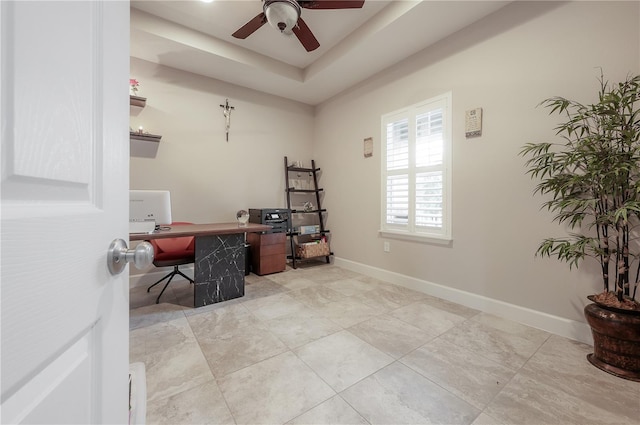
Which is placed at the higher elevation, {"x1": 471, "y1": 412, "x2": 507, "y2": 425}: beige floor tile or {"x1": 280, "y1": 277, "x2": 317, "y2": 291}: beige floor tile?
{"x1": 280, "y1": 277, "x2": 317, "y2": 291}: beige floor tile

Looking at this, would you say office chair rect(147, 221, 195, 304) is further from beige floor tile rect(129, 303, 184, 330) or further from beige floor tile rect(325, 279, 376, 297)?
beige floor tile rect(325, 279, 376, 297)

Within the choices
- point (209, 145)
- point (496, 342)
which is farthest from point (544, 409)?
point (209, 145)

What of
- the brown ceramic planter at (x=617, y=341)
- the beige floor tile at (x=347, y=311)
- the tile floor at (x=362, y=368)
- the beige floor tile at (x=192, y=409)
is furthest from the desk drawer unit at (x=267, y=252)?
the brown ceramic planter at (x=617, y=341)

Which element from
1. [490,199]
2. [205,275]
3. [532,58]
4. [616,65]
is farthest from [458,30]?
[205,275]

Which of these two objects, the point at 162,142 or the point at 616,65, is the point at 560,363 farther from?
the point at 162,142

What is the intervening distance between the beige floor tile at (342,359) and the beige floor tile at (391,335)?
0.24 feet

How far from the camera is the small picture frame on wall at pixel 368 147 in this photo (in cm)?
357

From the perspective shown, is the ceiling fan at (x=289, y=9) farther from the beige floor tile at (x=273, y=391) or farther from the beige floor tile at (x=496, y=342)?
the beige floor tile at (x=496, y=342)

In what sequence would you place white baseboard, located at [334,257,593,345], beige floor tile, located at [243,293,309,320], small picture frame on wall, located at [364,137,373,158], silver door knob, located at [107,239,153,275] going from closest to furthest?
silver door knob, located at [107,239,153,275] → white baseboard, located at [334,257,593,345] → beige floor tile, located at [243,293,309,320] → small picture frame on wall, located at [364,137,373,158]

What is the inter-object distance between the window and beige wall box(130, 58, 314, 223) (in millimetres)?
1891

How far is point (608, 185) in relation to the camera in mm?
1539

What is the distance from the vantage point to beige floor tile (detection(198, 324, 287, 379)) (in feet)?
5.26

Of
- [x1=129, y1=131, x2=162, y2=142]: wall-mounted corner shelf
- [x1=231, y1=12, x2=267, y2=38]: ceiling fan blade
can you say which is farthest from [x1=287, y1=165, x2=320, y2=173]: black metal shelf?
[x1=231, y1=12, x2=267, y2=38]: ceiling fan blade

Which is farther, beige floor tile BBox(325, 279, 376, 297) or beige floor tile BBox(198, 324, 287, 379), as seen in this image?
beige floor tile BBox(325, 279, 376, 297)
